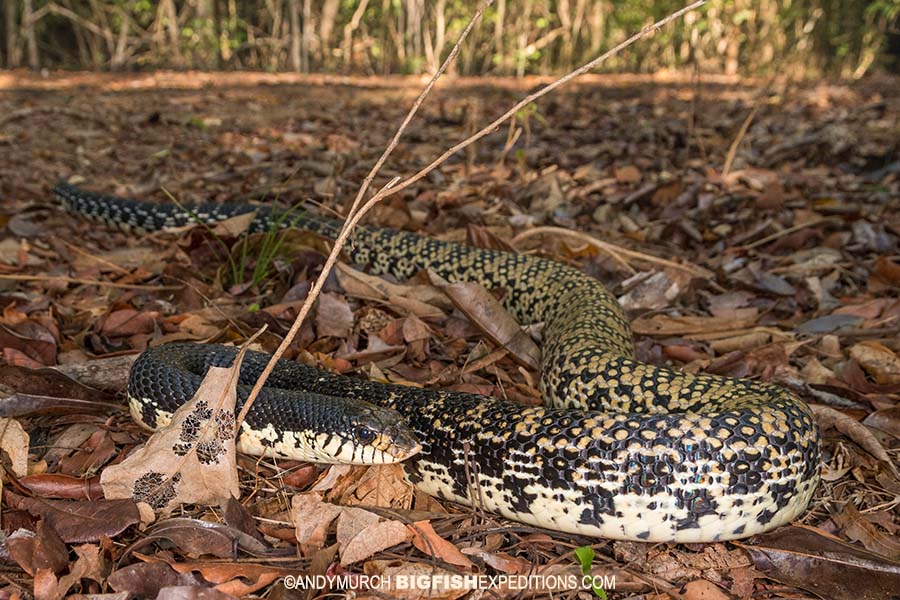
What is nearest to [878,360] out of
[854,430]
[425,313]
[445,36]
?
[854,430]

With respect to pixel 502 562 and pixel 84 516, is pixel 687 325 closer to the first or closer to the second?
pixel 502 562

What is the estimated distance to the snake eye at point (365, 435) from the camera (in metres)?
4.33

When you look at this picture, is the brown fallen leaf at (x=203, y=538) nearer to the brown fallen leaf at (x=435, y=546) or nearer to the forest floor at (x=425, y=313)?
the forest floor at (x=425, y=313)

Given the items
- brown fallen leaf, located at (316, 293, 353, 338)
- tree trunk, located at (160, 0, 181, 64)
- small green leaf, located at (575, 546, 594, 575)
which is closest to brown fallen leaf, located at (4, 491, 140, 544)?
small green leaf, located at (575, 546, 594, 575)

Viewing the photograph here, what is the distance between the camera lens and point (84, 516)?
3.78 metres

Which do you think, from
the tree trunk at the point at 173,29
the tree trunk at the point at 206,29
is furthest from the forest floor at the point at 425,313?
the tree trunk at the point at 173,29

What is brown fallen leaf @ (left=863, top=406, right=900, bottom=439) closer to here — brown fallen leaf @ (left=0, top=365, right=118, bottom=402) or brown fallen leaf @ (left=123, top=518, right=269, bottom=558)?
brown fallen leaf @ (left=123, top=518, right=269, bottom=558)

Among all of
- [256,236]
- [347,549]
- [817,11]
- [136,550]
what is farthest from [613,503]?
[817,11]

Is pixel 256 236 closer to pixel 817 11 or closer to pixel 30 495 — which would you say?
pixel 30 495

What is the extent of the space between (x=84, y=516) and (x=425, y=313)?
3007 mm

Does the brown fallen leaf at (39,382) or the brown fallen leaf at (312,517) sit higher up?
the brown fallen leaf at (39,382)

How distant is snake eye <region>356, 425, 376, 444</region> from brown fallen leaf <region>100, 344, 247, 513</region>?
2.14ft

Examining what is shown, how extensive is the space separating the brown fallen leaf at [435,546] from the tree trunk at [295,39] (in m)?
23.1

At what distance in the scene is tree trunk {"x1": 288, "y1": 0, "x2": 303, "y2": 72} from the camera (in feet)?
80.6
